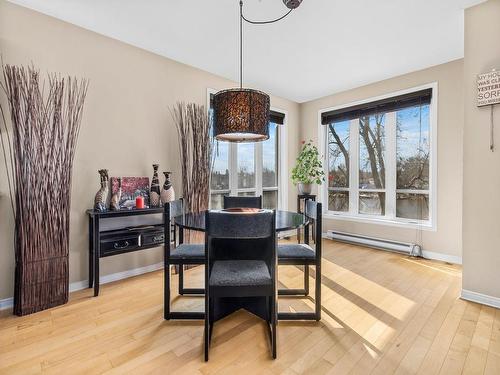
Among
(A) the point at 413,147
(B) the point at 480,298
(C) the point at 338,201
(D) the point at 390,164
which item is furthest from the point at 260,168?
(B) the point at 480,298

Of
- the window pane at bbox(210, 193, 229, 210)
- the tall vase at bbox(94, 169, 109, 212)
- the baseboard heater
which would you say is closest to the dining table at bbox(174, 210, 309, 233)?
the tall vase at bbox(94, 169, 109, 212)

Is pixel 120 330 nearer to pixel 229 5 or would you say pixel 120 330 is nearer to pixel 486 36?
pixel 229 5

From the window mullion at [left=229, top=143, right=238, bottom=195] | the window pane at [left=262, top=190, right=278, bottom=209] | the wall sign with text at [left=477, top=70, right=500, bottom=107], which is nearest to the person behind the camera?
the wall sign with text at [left=477, top=70, right=500, bottom=107]

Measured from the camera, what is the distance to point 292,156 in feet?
15.8

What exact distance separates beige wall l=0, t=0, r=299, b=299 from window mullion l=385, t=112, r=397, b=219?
114 inches

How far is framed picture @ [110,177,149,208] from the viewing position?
8.83 feet

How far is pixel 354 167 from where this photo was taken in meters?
4.29

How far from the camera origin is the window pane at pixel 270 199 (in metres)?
4.62

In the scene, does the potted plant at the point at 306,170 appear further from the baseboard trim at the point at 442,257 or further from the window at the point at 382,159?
the baseboard trim at the point at 442,257

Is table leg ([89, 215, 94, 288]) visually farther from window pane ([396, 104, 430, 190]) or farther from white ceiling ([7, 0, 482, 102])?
window pane ([396, 104, 430, 190])

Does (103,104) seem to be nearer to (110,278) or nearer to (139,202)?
(139,202)

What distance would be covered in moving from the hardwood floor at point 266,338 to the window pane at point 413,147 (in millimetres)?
1574

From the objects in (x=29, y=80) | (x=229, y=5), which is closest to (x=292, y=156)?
(x=229, y=5)

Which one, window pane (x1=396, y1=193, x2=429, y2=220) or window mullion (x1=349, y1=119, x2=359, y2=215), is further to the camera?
window mullion (x1=349, y1=119, x2=359, y2=215)
